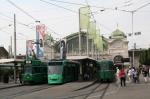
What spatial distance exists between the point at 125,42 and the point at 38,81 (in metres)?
72.3

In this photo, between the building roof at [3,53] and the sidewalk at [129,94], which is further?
the building roof at [3,53]

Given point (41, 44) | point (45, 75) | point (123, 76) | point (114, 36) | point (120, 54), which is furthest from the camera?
point (120, 54)

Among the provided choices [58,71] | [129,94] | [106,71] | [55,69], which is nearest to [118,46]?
[106,71]

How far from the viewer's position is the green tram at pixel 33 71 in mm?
51000

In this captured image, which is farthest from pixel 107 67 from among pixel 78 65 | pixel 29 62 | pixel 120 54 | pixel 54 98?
pixel 120 54

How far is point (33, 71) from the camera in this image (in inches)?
2014

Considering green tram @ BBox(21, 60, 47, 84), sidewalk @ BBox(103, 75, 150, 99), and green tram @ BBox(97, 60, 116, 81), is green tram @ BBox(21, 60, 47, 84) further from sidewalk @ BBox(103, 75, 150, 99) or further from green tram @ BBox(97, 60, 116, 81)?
sidewalk @ BBox(103, 75, 150, 99)

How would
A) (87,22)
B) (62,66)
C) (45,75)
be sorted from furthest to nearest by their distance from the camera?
1. (45,75)
2. (87,22)
3. (62,66)

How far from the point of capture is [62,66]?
47438 mm

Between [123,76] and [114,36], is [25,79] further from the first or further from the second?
[114,36]

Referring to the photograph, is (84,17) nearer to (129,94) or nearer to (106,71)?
(106,71)

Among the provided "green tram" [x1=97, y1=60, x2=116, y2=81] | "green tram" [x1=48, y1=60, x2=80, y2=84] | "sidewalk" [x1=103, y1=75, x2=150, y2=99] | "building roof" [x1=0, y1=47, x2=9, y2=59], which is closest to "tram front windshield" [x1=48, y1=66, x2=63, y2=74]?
A: "green tram" [x1=48, y1=60, x2=80, y2=84]

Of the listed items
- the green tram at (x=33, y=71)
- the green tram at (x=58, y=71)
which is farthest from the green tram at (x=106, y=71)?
the green tram at (x=33, y=71)

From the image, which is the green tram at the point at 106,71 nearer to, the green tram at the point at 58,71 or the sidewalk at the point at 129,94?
the green tram at the point at 58,71
